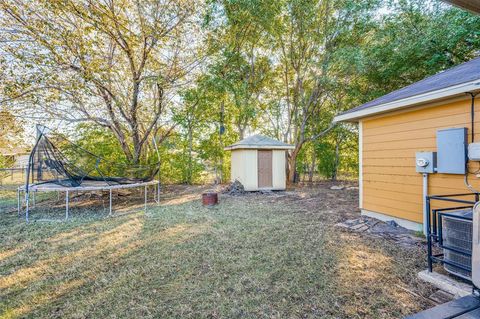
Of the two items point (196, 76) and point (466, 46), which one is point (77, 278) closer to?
point (196, 76)

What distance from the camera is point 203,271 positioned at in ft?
8.55

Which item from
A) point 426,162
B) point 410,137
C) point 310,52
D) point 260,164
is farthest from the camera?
point 310,52

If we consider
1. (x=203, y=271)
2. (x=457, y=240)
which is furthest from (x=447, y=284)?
(x=203, y=271)

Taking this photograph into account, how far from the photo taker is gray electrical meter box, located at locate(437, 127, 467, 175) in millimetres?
3080

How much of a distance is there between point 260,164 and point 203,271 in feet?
21.5

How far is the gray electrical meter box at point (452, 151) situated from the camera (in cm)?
308

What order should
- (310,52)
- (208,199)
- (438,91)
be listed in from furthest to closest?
1. (310,52)
2. (208,199)
3. (438,91)

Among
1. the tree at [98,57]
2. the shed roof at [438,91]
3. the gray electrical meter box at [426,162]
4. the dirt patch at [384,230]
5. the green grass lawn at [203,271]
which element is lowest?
the green grass lawn at [203,271]

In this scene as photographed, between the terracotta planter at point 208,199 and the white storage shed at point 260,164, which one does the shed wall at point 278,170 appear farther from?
the terracotta planter at point 208,199

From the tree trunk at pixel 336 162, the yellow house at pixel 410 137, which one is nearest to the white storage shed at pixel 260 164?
the yellow house at pixel 410 137

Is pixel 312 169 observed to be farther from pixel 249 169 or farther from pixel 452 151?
pixel 452 151

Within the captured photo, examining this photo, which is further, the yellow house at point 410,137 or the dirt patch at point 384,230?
the dirt patch at point 384,230

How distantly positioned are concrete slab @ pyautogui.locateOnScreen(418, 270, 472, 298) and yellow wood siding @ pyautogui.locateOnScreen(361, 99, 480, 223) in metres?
1.60

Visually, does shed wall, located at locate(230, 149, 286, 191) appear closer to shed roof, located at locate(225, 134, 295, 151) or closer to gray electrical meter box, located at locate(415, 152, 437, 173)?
shed roof, located at locate(225, 134, 295, 151)
